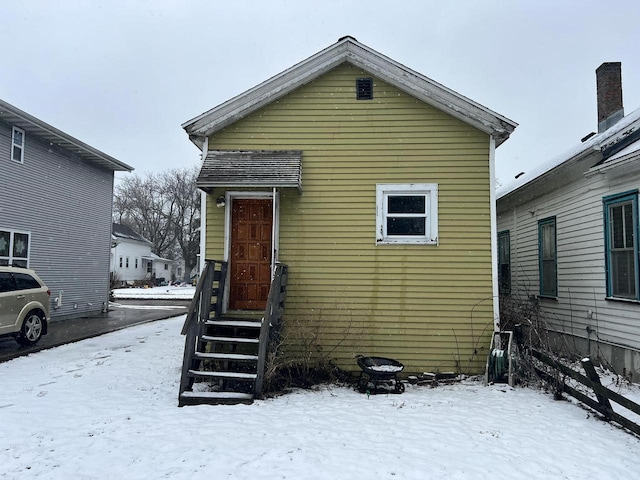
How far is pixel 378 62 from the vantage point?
26.5 ft

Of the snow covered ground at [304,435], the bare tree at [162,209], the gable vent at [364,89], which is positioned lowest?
the snow covered ground at [304,435]

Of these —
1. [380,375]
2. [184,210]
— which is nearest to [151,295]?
[380,375]

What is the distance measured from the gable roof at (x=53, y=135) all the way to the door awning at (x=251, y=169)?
732 cm

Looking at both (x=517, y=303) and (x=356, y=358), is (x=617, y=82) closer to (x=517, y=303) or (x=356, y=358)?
(x=517, y=303)

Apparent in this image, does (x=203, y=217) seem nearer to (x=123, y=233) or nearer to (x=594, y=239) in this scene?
(x=594, y=239)

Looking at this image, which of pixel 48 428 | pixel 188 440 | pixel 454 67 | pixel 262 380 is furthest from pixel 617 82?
pixel 454 67

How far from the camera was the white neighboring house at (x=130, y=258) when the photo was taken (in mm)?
38531

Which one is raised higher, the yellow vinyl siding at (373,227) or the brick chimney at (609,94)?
the brick chimney at (609,94)

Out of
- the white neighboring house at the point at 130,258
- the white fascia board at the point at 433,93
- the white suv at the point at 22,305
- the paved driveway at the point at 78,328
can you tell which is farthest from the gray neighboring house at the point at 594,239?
the white neighboring house at the point at 130,258

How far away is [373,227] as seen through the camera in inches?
316

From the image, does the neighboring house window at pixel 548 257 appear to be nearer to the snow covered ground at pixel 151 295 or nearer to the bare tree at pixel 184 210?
the snow covered ground at pixel 151 295

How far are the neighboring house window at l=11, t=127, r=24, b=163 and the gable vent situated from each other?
10.3 meters

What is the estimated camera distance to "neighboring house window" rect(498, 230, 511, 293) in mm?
12977

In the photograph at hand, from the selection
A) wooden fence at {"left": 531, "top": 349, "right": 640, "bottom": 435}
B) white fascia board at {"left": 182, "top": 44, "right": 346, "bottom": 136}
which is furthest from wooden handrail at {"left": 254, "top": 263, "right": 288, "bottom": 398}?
wooden fence at {"left": 531, "top": 349, "right": 640, "bottom": 435}
